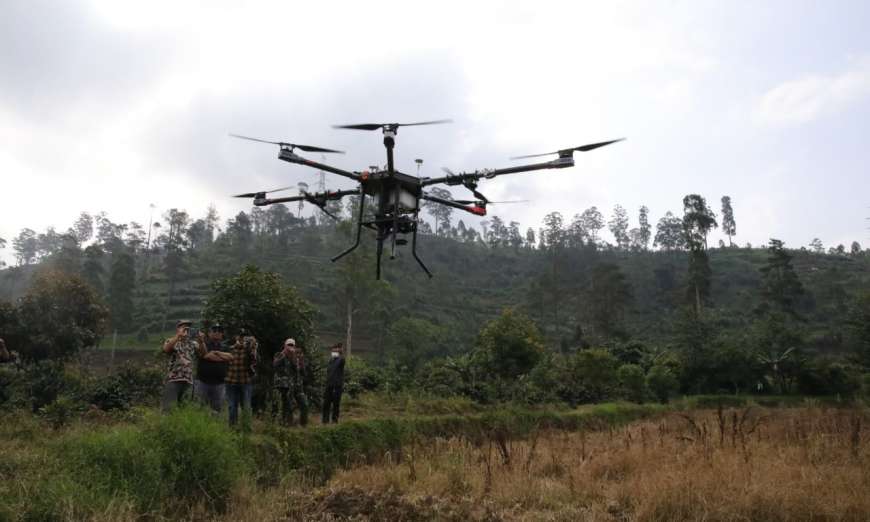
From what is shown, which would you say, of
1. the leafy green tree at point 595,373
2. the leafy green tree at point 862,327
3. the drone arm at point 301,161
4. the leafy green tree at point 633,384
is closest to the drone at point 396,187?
the drone arm at point 301,161

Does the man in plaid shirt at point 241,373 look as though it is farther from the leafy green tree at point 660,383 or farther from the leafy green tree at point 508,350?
the leafy green tree at point 660,383

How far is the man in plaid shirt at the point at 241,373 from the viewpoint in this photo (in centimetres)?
965

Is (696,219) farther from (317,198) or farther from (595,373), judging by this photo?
(317,198)

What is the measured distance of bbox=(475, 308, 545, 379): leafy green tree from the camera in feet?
74.1

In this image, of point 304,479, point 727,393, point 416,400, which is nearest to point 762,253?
point 727,393

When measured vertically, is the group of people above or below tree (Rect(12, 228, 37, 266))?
below

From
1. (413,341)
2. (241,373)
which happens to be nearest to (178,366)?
(241,373)

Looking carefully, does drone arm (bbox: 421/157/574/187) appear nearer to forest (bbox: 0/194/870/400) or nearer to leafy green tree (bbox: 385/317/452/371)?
forest (bbox: 0/194/870/400)

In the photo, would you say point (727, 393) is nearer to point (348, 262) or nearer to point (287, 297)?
point (348, 262)

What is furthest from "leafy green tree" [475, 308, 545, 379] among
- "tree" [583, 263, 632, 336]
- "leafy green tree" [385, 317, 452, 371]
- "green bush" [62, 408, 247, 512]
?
"tree" [583, 263, 632, 336]

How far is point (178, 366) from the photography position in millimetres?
8781

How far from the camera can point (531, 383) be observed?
86.8 ft

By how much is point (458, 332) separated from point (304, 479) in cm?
5312

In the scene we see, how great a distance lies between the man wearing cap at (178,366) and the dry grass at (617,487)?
2.34 meters
